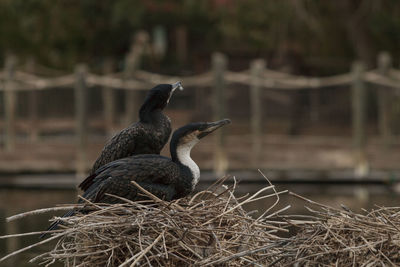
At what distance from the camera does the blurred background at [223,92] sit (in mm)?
15570

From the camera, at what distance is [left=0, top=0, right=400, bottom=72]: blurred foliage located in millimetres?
25000

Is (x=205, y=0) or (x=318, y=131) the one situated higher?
(x=205, y=0)

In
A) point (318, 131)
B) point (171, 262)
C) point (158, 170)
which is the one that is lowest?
point (318, 131)

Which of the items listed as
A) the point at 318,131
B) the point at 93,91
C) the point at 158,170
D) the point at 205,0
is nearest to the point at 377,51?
the point at 205,0

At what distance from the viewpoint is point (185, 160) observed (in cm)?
568

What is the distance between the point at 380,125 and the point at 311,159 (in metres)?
2.30

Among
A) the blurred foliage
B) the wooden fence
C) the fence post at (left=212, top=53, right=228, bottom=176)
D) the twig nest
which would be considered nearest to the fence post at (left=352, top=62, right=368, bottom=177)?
the wooden fence

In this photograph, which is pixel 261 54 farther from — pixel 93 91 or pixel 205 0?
pixel 93 91

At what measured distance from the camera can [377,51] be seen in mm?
26656

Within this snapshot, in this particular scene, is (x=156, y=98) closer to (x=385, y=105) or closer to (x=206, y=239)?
(x=206, y=239)

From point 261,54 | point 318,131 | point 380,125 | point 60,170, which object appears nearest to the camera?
point 60,170

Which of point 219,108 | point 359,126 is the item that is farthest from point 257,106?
point 359,126

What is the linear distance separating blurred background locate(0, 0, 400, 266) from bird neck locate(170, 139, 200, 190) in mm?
4656

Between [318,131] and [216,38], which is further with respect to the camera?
[216,38]
